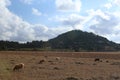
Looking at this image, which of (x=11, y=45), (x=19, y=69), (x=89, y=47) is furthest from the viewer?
(x=89, y=47)

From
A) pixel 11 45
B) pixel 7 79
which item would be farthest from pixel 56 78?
pixel 11 45

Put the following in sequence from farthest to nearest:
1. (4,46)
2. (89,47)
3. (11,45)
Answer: (89,47) → (11,45) → (4,46)

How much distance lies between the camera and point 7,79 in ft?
77.5

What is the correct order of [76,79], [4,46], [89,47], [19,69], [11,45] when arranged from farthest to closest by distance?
[89,47], [11,45], [4,46], [19,69], [76,79]

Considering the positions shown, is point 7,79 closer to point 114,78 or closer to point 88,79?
point 88,79

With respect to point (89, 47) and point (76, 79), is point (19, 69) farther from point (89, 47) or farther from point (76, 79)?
point (89, 47)

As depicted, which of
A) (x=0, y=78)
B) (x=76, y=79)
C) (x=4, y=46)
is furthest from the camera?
(x=4, y=46)

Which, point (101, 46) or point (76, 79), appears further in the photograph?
point (101, 46)

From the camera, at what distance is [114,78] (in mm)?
25953

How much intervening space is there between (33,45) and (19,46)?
985 centimetres

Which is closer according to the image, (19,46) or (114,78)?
(114,78)

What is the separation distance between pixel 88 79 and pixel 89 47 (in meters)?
170

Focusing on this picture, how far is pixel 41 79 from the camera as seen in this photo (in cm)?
2488

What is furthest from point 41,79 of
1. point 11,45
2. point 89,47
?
point 89,47
